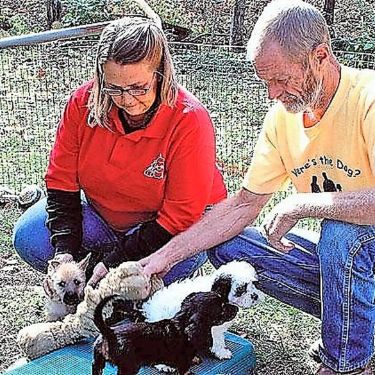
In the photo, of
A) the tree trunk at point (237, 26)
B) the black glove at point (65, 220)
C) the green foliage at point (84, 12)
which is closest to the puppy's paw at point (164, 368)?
the black glove at point (65, 220)

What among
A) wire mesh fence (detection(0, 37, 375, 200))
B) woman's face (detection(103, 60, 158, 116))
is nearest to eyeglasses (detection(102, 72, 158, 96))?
woman's face (detection(103, 60, 158, 116))

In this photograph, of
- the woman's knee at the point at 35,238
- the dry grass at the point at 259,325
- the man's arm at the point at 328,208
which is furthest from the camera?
the woman's knee at the point at 35,238

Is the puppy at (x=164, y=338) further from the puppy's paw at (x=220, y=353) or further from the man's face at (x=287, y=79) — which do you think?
the man's face at (x=287, y=79)

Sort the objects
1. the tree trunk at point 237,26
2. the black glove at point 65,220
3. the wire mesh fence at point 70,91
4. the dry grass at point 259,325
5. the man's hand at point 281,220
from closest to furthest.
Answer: the man's hand at point 281,220 < the black glove at point 65,220 < the dry grass at point 259,325 < the wire mesh fence at point 70,91 < the tree trunk at point 237,26

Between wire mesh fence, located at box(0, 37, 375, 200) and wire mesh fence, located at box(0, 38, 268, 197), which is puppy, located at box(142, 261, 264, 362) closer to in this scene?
wire mesh fence, located at box(0, 37, 375, 200)

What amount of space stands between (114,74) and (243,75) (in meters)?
2.07

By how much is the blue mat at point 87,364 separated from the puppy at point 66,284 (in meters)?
0.19

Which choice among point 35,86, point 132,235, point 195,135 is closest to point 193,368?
point 132,235

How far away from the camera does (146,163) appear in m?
2.82

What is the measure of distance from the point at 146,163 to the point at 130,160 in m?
0.07

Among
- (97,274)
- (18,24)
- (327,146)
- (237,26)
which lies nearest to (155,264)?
(97,274)

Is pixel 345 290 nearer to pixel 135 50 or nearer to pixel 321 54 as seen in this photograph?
pixel 321 54

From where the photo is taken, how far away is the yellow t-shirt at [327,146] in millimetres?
2473

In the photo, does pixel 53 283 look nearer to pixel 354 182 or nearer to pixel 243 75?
pixel 354 182
